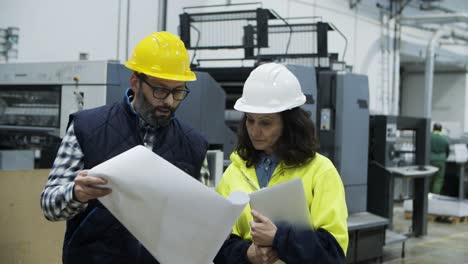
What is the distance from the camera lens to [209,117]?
140 inches

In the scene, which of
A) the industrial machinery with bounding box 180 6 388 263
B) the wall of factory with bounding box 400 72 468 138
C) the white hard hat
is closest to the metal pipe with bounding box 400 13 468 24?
the wall of factory with bounding box 400 72 468 138

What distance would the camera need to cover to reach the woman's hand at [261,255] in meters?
1.37

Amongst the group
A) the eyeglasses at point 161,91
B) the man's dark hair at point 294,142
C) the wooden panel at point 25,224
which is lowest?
the wooden panel at point 25,224

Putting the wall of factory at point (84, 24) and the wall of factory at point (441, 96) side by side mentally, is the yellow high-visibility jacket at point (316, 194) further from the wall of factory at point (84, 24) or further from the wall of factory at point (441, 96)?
the wall of factory at point (441, 96)

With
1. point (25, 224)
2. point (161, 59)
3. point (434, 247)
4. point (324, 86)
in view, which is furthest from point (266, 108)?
point (434, 247)

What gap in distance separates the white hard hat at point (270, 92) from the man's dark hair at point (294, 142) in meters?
0.03

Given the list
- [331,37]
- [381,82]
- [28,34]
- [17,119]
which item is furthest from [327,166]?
[381,82]

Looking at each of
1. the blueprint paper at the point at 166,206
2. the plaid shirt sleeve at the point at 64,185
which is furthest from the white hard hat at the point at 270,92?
the plaid shirt sleeve at the point at 64,185

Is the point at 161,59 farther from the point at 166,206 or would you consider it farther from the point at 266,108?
the point at 166,206

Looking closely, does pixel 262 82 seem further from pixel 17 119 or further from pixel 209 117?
pixel 17 119

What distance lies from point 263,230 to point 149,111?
1.34 feet

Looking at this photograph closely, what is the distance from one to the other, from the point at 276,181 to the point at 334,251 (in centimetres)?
23

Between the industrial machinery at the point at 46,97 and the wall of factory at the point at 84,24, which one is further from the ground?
the wall of factory at the point at 84,24

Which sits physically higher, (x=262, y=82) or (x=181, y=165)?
(x=262, y=82)
